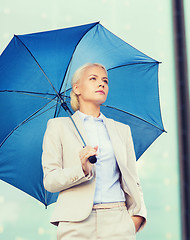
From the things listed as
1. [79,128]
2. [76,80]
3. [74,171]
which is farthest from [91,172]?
[76,80]

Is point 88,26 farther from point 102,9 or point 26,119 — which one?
point 102,9

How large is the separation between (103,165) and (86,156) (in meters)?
0.16

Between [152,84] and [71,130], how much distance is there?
21.3 inches

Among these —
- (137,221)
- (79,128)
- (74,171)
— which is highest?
(79,128)

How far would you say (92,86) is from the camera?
1275 millimetres

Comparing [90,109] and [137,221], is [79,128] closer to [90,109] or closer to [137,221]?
[90,109]

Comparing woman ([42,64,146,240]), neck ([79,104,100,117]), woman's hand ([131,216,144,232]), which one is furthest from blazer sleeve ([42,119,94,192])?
woman's hand ([131,216,144,232])

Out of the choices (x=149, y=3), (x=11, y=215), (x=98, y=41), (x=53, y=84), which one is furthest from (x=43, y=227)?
(x=149, y=3)

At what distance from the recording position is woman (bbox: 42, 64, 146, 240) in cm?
103

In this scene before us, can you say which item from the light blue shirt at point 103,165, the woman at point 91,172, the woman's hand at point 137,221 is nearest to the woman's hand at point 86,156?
the woman at point 91,172

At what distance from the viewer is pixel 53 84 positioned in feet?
4.54

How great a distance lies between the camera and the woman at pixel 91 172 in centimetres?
103

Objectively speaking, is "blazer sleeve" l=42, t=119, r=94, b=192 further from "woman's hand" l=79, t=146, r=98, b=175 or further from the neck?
the neck

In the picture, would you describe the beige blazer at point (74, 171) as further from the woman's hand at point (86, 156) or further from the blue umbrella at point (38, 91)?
the blue umbrella at point (38, 91)
